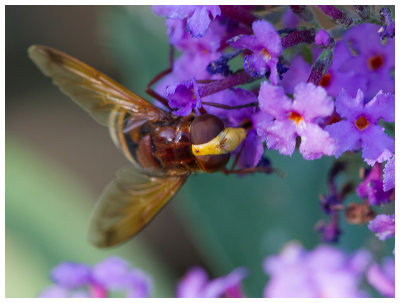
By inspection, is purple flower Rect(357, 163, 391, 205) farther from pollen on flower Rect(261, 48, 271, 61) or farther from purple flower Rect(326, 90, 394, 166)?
pollen on flower Rect(261, 48, 271, 61)

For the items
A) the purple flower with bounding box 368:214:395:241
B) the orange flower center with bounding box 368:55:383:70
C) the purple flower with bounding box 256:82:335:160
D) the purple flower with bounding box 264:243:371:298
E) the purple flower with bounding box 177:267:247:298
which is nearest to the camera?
the purple flower with bounding box 256:82:335:160

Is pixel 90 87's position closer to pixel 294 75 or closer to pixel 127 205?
pixel 127 205

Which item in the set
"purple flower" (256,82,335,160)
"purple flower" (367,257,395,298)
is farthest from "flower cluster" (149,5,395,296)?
"purple flower" (367,257,395,298)

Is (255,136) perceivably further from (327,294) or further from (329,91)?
(327,294)

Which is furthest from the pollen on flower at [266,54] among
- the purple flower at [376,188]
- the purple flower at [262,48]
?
the purple flower at [376,188]

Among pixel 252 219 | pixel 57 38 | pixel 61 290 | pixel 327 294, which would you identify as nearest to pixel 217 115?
pixel 327 294
